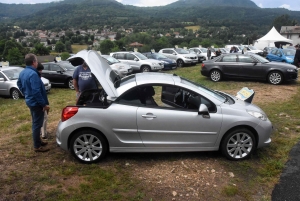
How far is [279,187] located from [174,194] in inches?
61.6

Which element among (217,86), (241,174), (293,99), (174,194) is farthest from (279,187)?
(217,86)

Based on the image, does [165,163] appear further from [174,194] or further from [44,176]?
[44,176]

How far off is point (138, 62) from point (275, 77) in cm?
859

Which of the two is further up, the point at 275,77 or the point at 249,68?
the point at 249,68

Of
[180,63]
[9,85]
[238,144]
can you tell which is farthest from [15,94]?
[180,63]

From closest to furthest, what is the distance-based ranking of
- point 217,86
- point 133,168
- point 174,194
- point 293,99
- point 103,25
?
point 174,194 < point 133,168 < point 293,99 < point 217,86 < point 103,25

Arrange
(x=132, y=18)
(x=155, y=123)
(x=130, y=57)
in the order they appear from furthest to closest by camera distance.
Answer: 1. (x=132, y=18)
2. (x=130, y=57)
3. (x=155, y=123)

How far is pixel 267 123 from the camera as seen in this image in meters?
4.79

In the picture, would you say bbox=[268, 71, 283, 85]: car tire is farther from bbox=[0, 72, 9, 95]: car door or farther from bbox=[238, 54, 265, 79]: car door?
bbox=[0, 72, 9, 95]: car door

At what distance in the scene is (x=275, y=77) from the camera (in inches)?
467

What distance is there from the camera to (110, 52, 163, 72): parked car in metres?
17.4

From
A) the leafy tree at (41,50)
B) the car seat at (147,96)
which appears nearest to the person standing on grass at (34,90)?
the car seat at (147,96)

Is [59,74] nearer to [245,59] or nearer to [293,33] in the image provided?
[245,59]

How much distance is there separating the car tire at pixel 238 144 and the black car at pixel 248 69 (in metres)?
8.20
